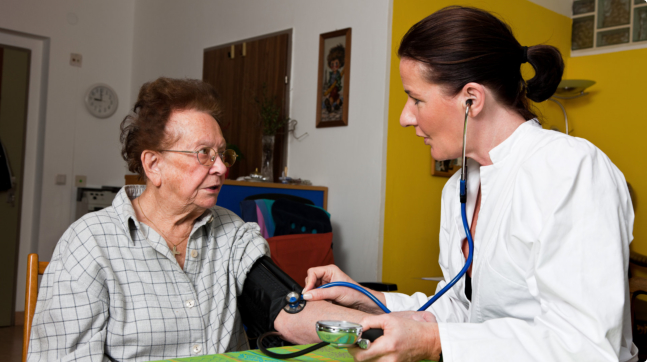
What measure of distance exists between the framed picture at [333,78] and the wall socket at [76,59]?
8.04 ft

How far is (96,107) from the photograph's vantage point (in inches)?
185

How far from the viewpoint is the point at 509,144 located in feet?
3.94

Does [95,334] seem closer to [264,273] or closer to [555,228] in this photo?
[264,273]

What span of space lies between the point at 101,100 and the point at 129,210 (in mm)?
3802

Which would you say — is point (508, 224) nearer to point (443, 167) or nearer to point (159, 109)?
point (159, 109)

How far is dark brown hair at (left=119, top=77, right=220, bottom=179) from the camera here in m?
1.40

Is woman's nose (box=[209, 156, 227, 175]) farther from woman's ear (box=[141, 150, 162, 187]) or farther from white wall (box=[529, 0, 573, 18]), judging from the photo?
white wall (box=[529, 0, 573, 18])

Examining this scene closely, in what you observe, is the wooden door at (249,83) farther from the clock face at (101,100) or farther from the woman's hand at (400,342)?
the woman's hand at (400,342)

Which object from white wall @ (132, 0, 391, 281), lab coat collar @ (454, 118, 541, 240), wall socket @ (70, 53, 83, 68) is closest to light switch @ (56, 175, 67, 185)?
wall socket @ (70, 53, 83, 68)

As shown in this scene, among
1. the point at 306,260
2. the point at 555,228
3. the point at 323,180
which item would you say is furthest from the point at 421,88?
the point at 323,180

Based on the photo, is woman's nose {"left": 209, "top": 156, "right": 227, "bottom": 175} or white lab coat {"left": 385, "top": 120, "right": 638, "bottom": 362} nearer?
white lab coat {"left": 385, "top": 120, "right": 638, "bottom": 362}

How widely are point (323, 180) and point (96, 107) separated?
8.34ft

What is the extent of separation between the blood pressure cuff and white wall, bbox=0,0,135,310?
3571mm

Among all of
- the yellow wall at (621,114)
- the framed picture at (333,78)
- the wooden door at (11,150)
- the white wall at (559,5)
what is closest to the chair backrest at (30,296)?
the framed picture at (333,78)
